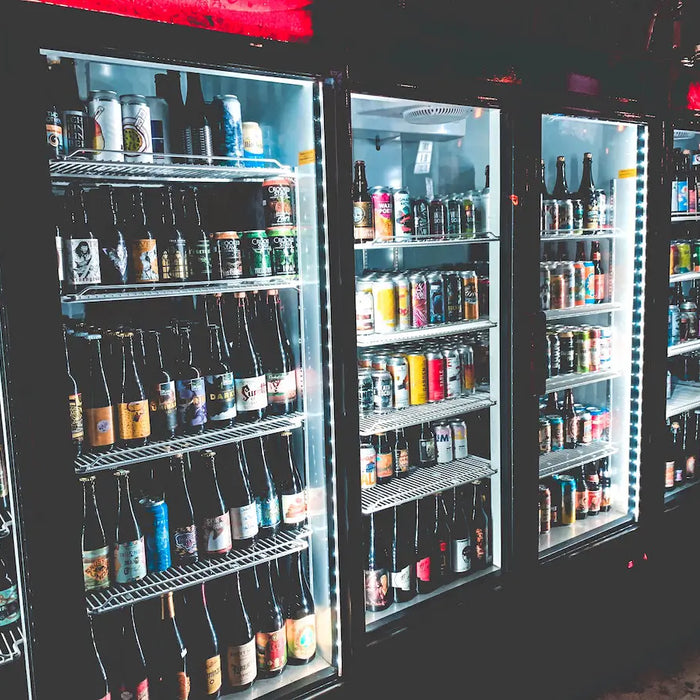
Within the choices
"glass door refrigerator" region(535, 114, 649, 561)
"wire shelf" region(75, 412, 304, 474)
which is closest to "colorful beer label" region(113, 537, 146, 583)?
"wire shelf" region(75, 412, 304, 474)

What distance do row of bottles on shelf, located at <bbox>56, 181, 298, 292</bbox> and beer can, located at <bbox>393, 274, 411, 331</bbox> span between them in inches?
20.1

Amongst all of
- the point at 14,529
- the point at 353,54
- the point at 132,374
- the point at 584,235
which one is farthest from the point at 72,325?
the point at 584,235

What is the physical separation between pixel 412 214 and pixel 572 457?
1338mm

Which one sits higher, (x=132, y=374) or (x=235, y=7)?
(x=235, y=7)

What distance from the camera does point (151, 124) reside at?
2.07m

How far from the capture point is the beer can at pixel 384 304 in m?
2.56

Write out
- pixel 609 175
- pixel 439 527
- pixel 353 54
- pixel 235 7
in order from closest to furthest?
pixel 235 7 → pixel 353 54 → pixel 439 527 → pixel 609 175

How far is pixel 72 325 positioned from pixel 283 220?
0.72m

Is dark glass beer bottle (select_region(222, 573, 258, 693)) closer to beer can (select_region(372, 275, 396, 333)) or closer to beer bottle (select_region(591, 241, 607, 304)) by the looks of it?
beer can (select_region(372, 275, 396, 333))

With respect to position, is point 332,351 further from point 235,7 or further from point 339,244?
point 235,7

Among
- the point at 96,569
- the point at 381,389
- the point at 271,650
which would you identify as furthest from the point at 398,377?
the point at 96,569

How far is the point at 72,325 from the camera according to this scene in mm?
2148

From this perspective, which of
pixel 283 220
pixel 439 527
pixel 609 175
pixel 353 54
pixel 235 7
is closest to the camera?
pixel 235 7

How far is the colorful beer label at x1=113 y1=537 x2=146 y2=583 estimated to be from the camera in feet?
6.45
